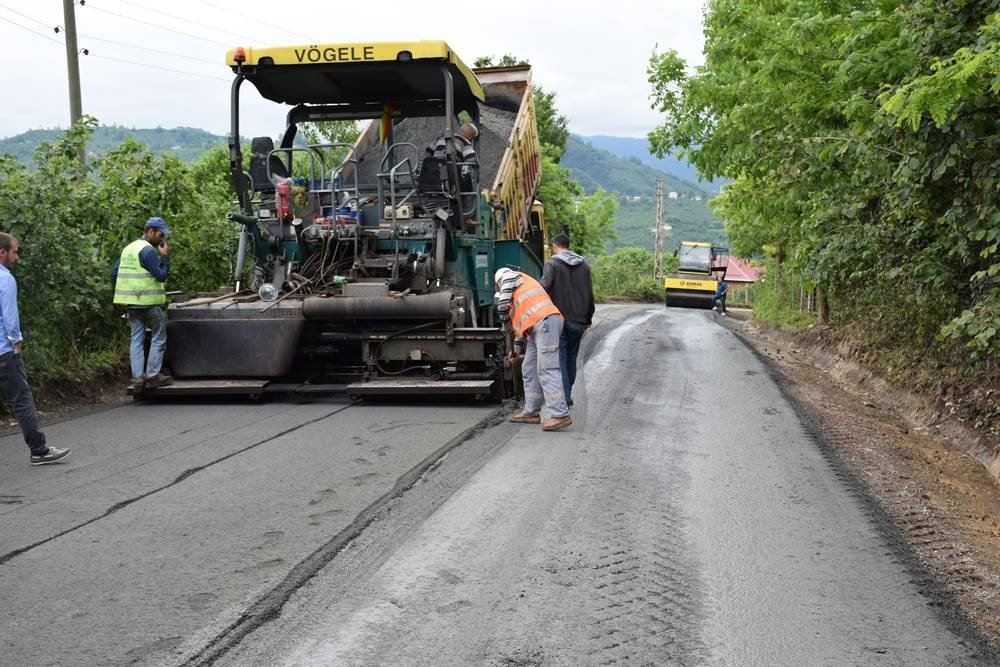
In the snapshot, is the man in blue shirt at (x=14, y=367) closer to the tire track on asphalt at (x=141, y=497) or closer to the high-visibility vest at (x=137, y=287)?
the tire track on asphalt at (x=141, y=497)

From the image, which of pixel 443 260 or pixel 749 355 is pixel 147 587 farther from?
pixel 749 355

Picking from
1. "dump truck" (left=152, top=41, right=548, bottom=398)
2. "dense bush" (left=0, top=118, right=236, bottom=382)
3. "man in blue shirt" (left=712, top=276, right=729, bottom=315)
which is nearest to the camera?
"dense bush" (left=0, top=118, right=236, bottom=382)

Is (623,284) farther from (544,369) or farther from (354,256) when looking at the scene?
(544,369)

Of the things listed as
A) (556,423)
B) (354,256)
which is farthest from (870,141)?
(354,256)

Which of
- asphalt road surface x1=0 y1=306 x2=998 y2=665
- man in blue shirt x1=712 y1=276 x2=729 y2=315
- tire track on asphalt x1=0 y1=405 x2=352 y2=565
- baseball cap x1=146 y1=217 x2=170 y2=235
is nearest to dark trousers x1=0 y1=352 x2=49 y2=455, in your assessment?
asphalt road surface x1=0 y1=306 x2=998 y2=665

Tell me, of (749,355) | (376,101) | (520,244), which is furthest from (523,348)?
(749,355)

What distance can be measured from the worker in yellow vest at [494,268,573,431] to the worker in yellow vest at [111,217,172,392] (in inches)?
125

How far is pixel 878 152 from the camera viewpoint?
29.1 ft

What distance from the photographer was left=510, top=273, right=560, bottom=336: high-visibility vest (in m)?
8.11

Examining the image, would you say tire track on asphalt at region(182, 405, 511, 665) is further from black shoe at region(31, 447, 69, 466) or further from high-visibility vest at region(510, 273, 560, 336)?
black shoe at region(31, 447, 69, 466)

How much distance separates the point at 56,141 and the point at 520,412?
5.54 m

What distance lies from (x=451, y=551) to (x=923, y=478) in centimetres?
411

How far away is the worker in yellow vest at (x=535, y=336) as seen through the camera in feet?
26.2

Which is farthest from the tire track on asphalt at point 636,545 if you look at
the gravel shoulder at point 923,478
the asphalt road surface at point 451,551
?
the gravel shoulder at point 923,478
